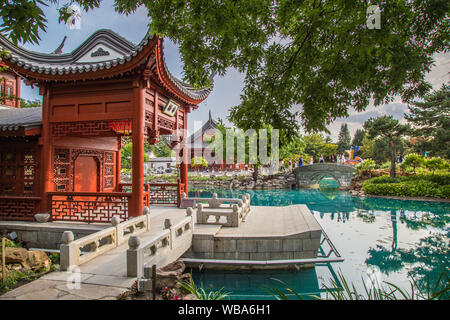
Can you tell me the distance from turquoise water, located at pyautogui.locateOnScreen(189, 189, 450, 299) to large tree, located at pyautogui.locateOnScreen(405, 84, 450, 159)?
6.71 m

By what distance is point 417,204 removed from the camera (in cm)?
1616

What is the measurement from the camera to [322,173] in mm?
27688

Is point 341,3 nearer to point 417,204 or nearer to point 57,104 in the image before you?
point 57,104

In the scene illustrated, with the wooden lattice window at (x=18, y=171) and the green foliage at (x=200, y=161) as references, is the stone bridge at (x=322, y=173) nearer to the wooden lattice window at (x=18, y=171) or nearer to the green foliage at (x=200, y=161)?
the green foliage at (x=200, y=161)

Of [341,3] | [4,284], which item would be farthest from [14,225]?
[341,3]

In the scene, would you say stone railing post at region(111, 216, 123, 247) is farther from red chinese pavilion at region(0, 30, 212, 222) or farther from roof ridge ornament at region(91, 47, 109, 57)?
roof ridge ornament at region(91, 47, 109, 57)

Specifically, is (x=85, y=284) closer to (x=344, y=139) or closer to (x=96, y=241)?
(x=96, y=241)

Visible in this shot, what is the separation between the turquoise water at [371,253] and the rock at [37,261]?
9.91 feet

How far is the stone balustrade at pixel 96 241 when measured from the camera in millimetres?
3791

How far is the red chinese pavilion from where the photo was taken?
20.0 ft

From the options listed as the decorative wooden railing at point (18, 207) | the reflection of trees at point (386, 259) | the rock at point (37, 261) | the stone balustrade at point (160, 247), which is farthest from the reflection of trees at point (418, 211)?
the decorative wooden railing at point (18, 207)

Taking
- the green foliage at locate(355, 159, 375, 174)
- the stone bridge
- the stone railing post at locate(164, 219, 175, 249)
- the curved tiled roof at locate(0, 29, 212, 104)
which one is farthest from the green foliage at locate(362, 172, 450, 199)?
Answer: the stone railing post at locate(164, 219, 175, 249)
